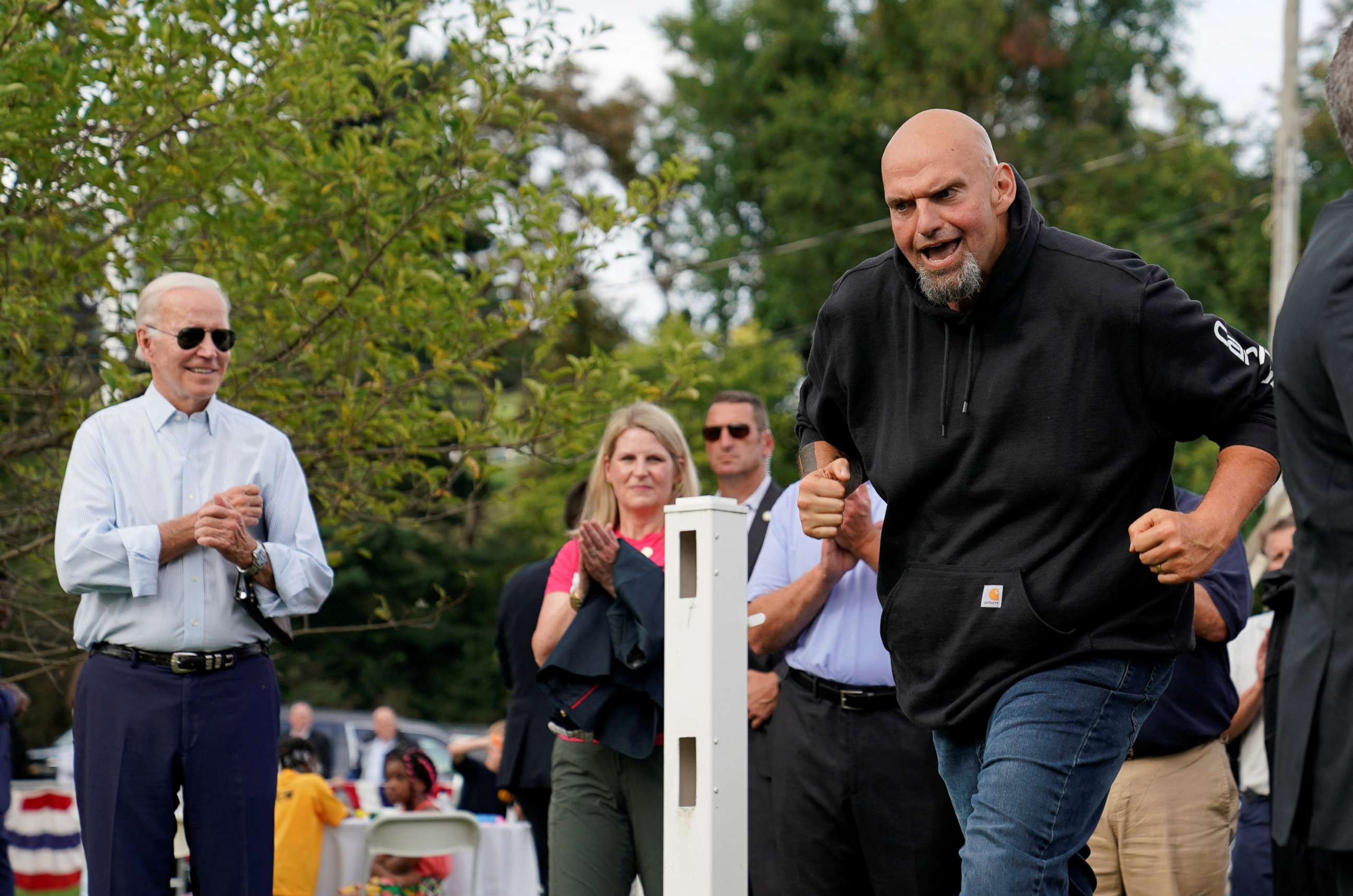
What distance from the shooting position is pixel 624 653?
16.5 feet

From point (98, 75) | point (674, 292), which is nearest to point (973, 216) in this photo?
point (98, 75)

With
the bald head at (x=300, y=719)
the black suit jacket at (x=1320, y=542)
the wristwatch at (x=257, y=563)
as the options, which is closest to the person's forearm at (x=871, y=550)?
the wristwatch at (x=257, y=563)

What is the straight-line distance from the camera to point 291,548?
4754 mm

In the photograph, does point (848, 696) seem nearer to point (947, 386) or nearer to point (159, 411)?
point (947, 386)

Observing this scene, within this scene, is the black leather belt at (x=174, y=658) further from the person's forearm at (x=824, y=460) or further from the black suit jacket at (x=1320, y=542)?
→ the black suit jacket at (x=1320, y=542)

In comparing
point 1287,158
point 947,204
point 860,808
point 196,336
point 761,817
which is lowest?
point 761,817

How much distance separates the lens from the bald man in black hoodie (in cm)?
317

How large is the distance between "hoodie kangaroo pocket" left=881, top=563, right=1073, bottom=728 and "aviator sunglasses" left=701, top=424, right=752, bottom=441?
10.1 feet

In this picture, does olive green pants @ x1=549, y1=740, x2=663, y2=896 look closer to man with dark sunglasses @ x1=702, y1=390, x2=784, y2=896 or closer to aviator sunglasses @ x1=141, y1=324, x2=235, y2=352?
man with dark sunglasses @ x1=702, y1=390, x2=784, y2=896

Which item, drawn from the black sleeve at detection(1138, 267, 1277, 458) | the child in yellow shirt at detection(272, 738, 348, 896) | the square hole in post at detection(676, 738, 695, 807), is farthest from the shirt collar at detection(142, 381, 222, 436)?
the child in yellow shirt at detection(272, 738, 348, 896)

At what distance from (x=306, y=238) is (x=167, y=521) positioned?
224 cm

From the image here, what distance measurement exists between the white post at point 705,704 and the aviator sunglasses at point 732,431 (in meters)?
2.83

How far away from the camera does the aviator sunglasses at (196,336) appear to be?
4684 millimetres

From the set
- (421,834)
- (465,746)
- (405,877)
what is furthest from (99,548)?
(465,746)
